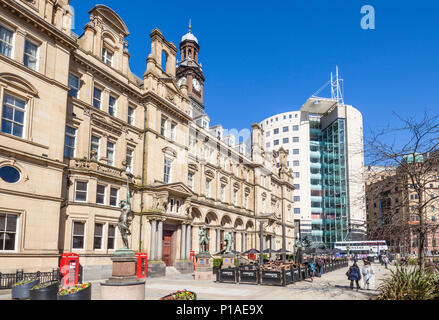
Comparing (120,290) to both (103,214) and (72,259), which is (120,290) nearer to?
(72,259)

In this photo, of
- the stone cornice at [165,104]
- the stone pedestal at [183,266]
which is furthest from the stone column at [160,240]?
the stone cornice at [165,104]

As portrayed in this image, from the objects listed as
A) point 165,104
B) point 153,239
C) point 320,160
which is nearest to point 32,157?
point 153,239

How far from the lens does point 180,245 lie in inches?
1379

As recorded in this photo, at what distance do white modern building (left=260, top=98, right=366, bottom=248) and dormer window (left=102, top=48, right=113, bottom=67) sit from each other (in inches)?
2879

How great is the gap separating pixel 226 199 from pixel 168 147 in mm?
16799

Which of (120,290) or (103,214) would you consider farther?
(103,214)

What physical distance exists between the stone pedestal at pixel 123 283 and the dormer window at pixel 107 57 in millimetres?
19765

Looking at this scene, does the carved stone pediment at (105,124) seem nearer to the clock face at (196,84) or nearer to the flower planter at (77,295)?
the flower planter at (77,295)

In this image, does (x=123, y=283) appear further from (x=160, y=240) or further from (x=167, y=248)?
(x=167, y=248)

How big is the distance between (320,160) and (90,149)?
86882 mm

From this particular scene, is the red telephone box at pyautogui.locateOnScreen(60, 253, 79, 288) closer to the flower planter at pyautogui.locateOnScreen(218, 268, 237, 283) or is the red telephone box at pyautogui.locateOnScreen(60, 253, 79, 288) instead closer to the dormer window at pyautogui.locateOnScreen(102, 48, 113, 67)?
the flower planter at pyautogui.locateOnScreen(218, 268, 237, 283)
